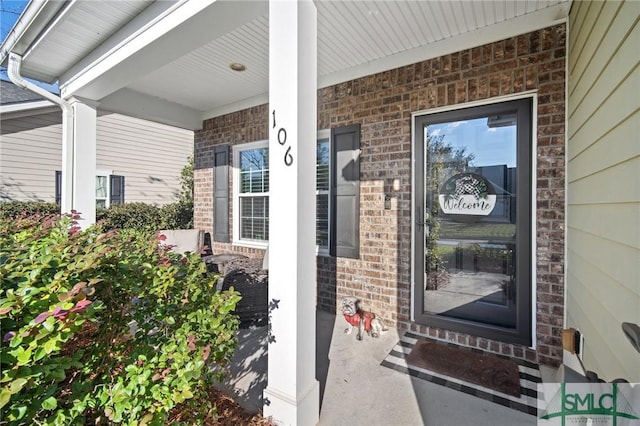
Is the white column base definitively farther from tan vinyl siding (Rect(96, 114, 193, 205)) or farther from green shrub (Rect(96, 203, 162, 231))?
tan vinyl siding (Rect(96, 114, 193, 205))

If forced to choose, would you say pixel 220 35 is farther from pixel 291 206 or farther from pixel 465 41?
pixel 465 41

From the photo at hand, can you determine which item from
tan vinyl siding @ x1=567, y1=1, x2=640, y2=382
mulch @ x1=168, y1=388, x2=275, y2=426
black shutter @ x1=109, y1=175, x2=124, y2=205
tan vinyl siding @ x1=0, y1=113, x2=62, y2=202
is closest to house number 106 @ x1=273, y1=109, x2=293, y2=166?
mulch @ x1=168, y1=388, x2=275, y2=426

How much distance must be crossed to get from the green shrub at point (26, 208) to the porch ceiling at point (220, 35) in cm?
356

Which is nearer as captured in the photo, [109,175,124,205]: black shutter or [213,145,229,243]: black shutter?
[213,145,229,243]: black shutter

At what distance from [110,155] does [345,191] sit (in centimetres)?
679

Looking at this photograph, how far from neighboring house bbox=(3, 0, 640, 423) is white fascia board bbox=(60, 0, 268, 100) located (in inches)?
0.7

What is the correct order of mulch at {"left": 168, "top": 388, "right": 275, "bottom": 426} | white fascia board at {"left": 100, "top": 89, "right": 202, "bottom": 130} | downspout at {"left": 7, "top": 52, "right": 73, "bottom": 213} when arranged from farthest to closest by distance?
white fascia board at {"left": 100, "top": 89, "right": 202, "bottom": 130}, downspout at {"left": 7, "top": 52, "right": 73, "bottom": 213}, mulch at {"left": 168, "top": 388, "right": 275, "bottom": 426}

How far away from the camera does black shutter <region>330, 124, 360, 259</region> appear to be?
3402 mm

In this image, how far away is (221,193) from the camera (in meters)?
5.00

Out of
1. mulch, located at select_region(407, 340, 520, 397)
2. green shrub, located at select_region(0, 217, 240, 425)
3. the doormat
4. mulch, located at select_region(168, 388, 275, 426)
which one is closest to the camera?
green shrub, located at select_region(0, 217, 240, 425)

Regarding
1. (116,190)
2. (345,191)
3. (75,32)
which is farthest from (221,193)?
(116,190)

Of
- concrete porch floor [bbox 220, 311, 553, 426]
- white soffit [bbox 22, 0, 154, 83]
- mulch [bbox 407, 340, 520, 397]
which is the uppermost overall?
white soffit [bbox 22, 0, 154, 83]

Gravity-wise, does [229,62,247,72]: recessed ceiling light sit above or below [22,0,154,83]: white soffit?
above

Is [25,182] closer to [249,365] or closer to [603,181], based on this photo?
[249,365]
